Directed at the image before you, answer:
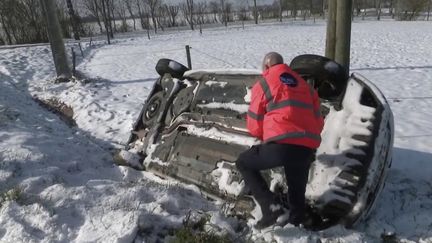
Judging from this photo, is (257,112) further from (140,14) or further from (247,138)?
(140,14)

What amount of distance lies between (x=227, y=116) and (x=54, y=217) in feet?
6.61

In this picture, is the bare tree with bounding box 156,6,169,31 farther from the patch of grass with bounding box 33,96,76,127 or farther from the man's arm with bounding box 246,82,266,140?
the man's arm with bounding box 246,82,266,140

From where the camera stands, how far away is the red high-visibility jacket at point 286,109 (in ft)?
9.87

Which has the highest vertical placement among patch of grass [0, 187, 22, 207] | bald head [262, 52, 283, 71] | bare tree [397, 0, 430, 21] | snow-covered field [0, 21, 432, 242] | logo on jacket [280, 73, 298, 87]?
bald head [262, 52, 283, 71]

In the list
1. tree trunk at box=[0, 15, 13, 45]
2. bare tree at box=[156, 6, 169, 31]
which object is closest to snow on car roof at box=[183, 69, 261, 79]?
tree trunk at box=[0, 15, 13, 45]

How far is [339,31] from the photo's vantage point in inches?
257

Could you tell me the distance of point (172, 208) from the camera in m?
3.58

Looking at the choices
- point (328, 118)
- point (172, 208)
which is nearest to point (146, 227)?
point (172, 208)

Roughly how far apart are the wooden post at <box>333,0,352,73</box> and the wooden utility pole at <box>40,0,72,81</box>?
31.7 feet

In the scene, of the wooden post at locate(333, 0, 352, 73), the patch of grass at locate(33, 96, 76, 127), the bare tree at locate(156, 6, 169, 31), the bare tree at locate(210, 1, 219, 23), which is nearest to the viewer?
the wooden post at locate(333, 0, 352, 73)

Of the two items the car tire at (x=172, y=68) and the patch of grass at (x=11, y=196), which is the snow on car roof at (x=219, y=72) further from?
the patch of grass at (x=11, y=196)

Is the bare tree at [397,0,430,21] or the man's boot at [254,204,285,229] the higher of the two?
the man's boot at [254,204,285,229]


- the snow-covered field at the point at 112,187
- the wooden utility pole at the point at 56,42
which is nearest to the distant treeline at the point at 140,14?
the wooden utility pole at the point at 56,42

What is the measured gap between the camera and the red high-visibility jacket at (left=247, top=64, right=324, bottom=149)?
301 cm
